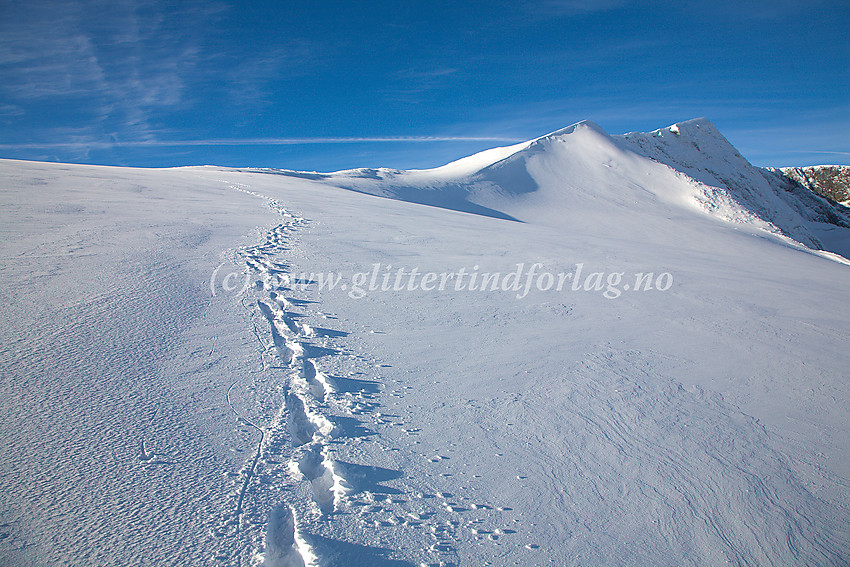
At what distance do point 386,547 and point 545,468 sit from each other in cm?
95

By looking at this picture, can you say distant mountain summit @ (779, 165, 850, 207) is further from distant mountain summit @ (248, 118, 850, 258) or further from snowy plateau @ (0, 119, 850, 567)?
snowy plateau @ (0, 119, 850, 567)

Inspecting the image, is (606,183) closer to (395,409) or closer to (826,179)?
(395,409)

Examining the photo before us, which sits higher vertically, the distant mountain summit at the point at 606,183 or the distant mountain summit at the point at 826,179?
the distant mountain summit at the point at 826,179

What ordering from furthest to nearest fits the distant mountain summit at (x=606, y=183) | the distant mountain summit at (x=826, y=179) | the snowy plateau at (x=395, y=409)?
the distant mountain summit at (x=826, y=179) → the distant mountain summit at (x=606, y=183) → the snowy plateau at (x=395, y=409)

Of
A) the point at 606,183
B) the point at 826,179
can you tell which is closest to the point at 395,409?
the point at 606,183

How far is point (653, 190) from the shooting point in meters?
27.7

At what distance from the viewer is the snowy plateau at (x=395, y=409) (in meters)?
1.83

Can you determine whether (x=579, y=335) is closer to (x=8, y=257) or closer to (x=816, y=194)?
(x=8, y=257)

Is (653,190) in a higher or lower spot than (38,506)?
higher

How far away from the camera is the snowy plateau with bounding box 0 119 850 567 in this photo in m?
1.83

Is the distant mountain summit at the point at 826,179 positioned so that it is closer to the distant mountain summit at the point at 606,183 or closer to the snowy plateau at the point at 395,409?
the distant mountain summit at the point at 606,183

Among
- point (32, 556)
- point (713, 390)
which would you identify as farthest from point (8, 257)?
point (713, 390)

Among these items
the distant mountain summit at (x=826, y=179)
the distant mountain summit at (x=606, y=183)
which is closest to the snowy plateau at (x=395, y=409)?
the distant mountain summit at (x=606, y=183)

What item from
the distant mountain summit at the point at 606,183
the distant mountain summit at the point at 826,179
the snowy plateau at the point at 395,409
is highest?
the distant mountain summit at the point at 826,179
